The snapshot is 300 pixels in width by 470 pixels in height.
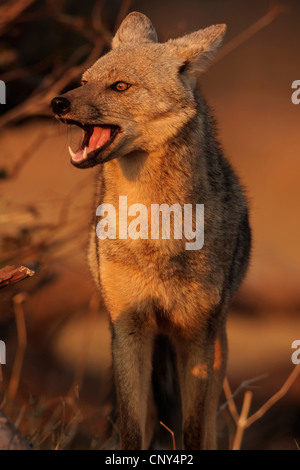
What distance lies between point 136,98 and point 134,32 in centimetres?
82

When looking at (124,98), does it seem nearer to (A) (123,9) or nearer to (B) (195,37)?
(B) (195,37)

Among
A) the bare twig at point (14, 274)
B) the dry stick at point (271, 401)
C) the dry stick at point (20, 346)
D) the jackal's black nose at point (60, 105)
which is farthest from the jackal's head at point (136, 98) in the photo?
the dry stick at point (20, 346)

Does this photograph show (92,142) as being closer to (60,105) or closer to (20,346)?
(60,105)

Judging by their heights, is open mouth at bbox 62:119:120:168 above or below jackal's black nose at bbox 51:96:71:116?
below

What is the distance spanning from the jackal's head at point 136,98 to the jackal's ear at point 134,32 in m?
0.31

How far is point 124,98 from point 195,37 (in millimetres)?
573

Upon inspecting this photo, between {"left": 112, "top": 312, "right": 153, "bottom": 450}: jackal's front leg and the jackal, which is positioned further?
{"left": 112, "top": 312, "right": 153, "bottom": 450}: jackal's front leg

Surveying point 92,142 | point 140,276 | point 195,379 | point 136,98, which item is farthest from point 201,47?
point 195,379

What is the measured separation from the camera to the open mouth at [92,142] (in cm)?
345

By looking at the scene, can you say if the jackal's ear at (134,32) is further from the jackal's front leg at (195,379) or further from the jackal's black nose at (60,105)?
the jackal's front leg at (195,379)

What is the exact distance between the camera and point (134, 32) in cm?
430

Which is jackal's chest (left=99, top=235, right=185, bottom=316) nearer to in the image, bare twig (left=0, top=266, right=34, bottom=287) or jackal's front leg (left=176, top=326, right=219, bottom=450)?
jackal's front leg (left=176, top=326, right=219, bottom=450)

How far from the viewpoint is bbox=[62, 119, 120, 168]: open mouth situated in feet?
11.3

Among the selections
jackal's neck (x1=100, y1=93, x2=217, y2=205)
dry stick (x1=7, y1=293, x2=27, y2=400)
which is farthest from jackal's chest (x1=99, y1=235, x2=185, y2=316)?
dry stick (x1=7, y1=293, x2=27, y2=400)
